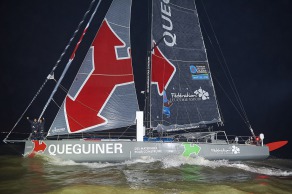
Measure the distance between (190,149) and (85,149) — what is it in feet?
17.9

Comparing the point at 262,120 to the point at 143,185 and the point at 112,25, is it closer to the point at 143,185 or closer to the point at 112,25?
the point at 112,25

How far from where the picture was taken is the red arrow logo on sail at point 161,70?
643 inches

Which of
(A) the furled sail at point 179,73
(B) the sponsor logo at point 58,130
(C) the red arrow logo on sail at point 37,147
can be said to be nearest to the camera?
(C) the red arrow logo on sail at point 37,147

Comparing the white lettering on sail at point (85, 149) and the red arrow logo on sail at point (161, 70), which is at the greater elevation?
the red arrow logo on sail at point (161, 70)

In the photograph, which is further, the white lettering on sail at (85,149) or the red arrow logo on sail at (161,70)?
the red arrow logo on sail at (161,70)

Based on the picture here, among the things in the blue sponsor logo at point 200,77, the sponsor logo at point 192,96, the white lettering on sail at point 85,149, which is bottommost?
the white lettering on sail at point 85,149

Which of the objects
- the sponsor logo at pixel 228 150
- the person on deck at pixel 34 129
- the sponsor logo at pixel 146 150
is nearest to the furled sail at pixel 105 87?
the person on deck at pixel 34 129

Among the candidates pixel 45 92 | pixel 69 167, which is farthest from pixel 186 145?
pixel 45 92

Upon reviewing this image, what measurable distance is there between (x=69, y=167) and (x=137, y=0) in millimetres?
61282

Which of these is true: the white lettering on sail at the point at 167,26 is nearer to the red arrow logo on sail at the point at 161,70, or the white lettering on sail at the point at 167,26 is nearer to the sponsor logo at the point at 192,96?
the red arrow logo on sail at the point at 161,70

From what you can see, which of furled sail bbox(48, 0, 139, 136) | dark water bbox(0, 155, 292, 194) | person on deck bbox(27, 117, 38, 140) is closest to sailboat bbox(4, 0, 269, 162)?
furled sail bbox(48, 0, 139, 136)

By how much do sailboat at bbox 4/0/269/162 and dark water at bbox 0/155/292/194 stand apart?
0.74 m

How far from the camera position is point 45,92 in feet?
209

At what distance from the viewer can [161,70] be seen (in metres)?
16.7
